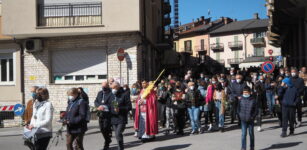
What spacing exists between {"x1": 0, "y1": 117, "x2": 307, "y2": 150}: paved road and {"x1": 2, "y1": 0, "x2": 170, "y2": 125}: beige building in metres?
5.50

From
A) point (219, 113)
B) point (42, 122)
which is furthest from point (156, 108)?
point (42, 122)

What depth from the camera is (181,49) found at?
76562mm

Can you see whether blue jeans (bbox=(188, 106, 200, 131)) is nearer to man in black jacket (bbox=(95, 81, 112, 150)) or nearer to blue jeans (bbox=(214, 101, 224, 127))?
blue jeans (bbox=(214, 101, 224, 127))

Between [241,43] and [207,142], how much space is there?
60.1 metres

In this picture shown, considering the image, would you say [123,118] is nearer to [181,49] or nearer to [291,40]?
[291,40]

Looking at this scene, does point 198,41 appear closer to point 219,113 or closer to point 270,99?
point 270,99

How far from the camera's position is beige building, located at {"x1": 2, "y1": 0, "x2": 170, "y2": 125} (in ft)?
59.5

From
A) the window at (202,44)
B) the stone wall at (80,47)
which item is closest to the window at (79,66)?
the stone wall at (80,47)

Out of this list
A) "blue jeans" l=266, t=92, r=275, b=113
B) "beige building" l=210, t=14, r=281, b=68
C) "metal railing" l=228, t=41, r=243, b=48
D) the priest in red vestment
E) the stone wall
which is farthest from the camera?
"metal railing" l=228, t=41, r=243, b=48

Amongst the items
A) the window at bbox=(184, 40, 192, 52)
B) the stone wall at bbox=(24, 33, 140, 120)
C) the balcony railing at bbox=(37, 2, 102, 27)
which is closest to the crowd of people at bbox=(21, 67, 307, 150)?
the stone wall at bbox=(24, 33, 140, 120)

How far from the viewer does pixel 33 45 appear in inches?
742

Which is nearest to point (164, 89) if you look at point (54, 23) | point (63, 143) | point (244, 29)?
point (63, 143)

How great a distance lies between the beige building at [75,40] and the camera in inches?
714

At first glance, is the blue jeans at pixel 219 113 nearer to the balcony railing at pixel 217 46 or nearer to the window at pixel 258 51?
the window at pixel 258 51
